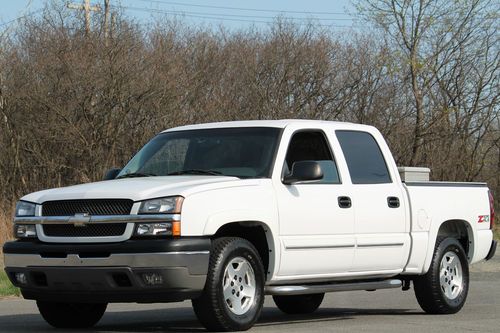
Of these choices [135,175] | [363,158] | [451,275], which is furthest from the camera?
[451,275]

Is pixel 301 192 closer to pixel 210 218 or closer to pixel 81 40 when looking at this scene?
pixel 210 218

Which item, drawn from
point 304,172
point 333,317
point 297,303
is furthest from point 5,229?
point 304,172

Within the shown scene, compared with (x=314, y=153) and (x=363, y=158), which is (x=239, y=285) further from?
(x=363, y=158)

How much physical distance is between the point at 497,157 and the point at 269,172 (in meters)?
29.0

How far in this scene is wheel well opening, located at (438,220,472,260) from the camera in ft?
39.5

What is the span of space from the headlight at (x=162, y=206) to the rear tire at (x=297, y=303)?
11.8 feet

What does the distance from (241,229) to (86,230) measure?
4.67 feet

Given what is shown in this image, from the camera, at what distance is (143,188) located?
8.96 m

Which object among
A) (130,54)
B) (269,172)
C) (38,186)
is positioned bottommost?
(38,186)

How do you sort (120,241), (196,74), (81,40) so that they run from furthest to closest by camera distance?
(196,74) → (81,40) → (120,241)

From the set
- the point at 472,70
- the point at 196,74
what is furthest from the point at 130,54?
the point at 472,70

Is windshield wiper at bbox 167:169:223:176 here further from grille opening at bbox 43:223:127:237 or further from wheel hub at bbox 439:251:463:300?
wheel hub at bbox 439:251:463:300

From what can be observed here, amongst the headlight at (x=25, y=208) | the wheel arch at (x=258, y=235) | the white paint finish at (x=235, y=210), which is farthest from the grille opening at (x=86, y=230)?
the wheel arch at (x=258, y=235)

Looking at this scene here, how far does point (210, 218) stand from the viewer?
29.2 ft
